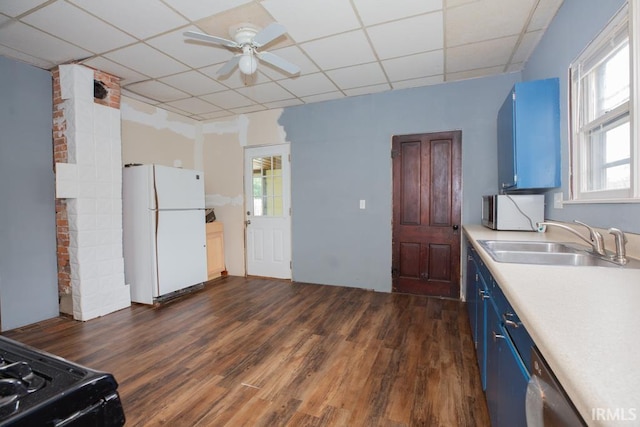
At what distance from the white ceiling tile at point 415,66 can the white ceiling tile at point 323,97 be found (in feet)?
2.54

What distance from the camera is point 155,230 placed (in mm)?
3467

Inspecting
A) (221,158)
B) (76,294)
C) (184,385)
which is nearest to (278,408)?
(184,385)

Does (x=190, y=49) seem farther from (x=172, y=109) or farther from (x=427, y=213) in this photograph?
(x=427, y=213)

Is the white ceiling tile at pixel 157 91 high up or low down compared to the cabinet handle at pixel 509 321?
up

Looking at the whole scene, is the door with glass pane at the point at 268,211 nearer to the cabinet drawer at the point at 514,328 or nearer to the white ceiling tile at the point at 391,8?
the white ceiling tile at the point at 391,8

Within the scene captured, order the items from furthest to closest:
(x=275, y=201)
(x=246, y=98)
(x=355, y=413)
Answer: (x=275, y=201) < (x=246, y=98) < (x=355, y=413)

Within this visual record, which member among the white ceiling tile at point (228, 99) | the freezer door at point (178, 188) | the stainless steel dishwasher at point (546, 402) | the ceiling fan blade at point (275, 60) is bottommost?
the stainless steel dishwasher at point (546, 402)

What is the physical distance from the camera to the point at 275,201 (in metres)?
4.54

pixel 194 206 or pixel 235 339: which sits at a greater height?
pixel 194 206

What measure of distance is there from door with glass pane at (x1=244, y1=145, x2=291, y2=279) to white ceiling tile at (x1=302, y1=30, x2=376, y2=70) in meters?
1.65

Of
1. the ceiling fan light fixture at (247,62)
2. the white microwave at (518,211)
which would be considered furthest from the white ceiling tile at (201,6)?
the white microwave at (518,211)

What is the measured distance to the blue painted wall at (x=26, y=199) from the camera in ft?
9.11

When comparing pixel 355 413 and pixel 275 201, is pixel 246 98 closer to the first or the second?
pixel 275 201

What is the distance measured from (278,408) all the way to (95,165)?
3.12 metres
